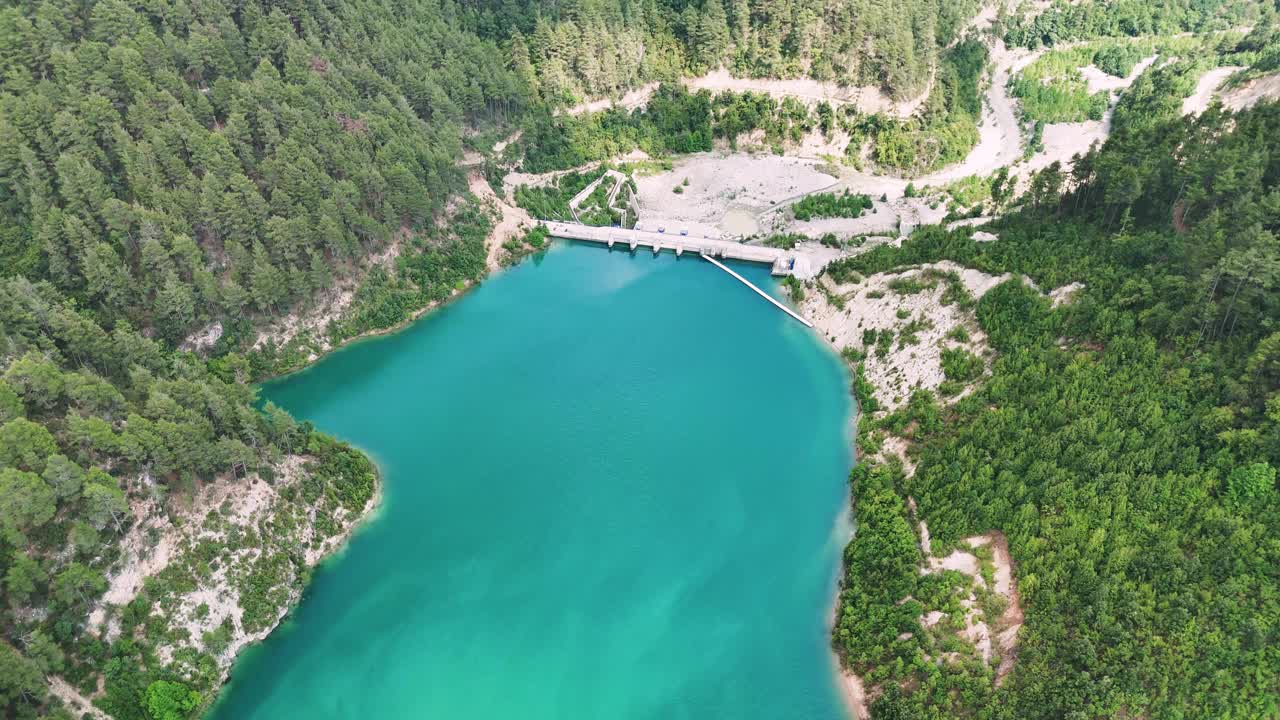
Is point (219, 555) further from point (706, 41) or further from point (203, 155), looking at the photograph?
point (706, 41)

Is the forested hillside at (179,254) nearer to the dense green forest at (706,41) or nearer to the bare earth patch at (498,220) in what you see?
the bare earth patch at (498,220)

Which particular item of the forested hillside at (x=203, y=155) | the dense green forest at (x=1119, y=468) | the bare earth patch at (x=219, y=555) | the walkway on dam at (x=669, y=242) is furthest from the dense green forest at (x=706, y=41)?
the bare earth patch at (x=219, y=555)

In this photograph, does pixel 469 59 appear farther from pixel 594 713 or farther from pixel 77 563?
pixel 594 713

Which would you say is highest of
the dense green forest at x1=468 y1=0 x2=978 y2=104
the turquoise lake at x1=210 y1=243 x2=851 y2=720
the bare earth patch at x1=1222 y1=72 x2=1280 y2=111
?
the dense green forest at x1=468 y1=0 x2=978 y2=104

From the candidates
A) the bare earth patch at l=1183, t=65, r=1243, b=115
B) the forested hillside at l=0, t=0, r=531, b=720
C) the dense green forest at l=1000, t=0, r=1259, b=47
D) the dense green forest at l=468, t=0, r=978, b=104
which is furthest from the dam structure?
the dense green forest at l=1000, t=0, r=1259, b=47

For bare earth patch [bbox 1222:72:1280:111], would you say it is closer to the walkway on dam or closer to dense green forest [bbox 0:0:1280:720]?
dense green forest [bbox 0:0:1280:720]
